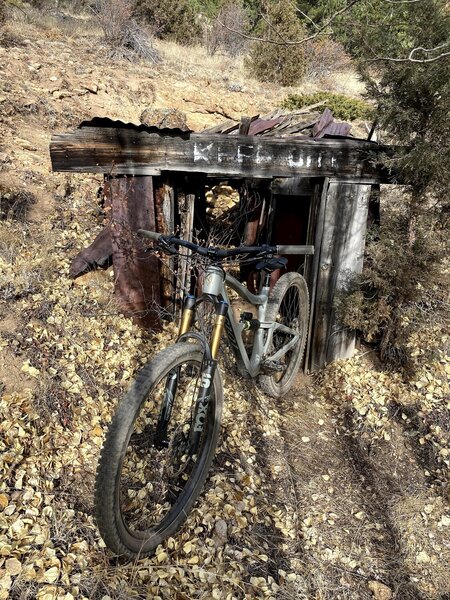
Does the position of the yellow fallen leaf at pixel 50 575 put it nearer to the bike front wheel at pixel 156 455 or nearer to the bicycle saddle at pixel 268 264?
the bike front wheel at pixel 156 455

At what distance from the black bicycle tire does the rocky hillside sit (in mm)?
165

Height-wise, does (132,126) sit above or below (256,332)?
above

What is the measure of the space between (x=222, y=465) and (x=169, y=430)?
0.83 metres

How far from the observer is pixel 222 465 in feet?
10.8

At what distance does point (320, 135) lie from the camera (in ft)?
Result: 13.5

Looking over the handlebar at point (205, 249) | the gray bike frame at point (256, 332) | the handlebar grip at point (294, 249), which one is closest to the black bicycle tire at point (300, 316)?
the gray bike frame at point (256, 332)

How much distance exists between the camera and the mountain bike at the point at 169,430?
6.96 ft

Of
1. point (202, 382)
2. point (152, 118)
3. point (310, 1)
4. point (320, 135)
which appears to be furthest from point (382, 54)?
point (310, 1)

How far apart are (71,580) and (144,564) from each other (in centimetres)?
40

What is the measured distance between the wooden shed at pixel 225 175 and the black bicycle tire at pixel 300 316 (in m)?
0.23

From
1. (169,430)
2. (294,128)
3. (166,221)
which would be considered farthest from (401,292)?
(169,430)

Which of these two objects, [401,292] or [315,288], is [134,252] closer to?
[315,288]

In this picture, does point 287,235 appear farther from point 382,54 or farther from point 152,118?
point 152,118

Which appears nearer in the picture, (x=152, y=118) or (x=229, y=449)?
(x=229, y=449)
